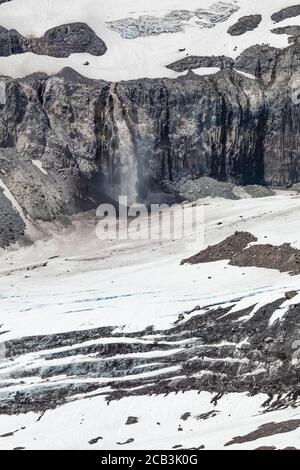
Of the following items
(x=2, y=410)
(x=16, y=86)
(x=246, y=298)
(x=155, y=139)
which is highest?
(x=16, y=86)

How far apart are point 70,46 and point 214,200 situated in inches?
1111

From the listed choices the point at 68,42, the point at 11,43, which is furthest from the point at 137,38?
the point at 11,43

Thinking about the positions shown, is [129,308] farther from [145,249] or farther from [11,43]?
[11,43]

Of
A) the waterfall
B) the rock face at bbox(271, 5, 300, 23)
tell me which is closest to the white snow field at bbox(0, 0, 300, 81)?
the rock face at bbox(271, 5, 300, 23)

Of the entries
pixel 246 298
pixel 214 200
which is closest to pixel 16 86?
pixel 214 200

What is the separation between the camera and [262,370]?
4162 centimetres

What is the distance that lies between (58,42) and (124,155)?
19.3 meters

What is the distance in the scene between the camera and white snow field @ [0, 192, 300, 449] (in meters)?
37.8

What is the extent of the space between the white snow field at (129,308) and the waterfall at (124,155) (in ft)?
40.7

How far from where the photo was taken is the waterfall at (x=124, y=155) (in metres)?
90.5

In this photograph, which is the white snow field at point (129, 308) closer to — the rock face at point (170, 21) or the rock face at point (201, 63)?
the rock face at point (201, 63)

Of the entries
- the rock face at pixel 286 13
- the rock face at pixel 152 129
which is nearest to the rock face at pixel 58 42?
the rock face at pixel 152 129

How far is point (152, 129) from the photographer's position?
308 ft
